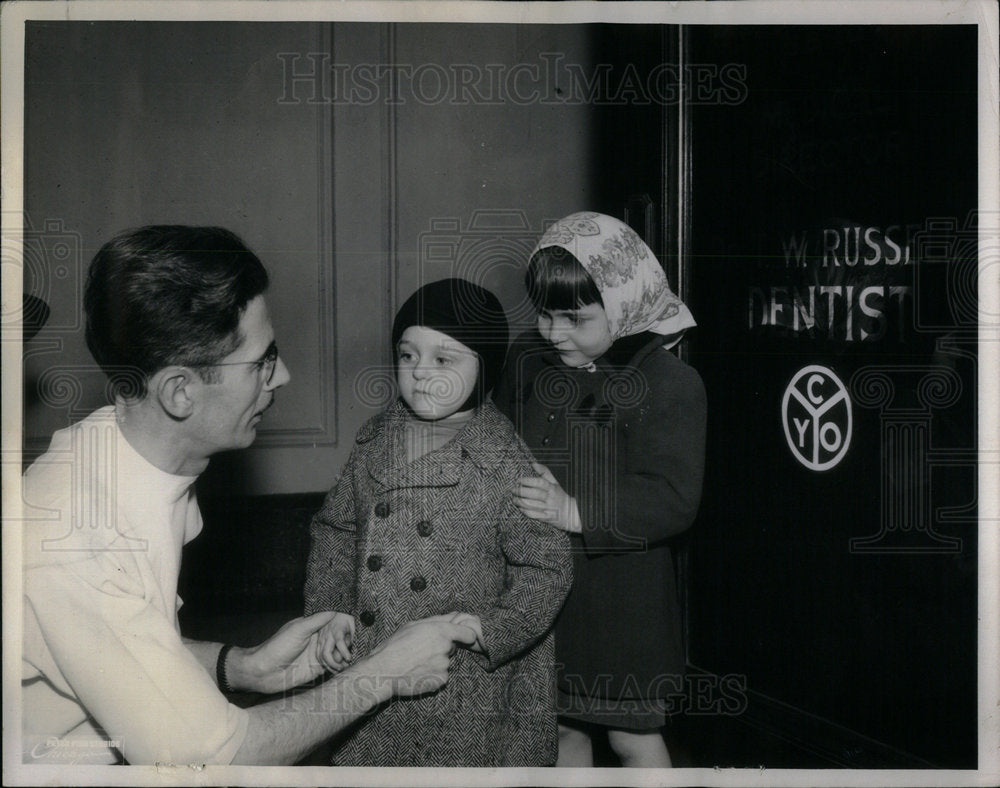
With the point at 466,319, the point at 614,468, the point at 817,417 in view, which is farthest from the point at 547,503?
the point at 817,417

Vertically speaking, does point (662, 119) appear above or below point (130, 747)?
above

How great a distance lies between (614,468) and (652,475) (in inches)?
1.9

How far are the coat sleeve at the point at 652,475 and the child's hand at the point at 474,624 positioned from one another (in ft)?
0.50

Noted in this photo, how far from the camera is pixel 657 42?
3.31 ft

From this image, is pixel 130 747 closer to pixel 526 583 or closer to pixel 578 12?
pixel 526 583

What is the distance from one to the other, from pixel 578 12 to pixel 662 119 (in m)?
0.17

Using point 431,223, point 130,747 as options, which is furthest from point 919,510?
point 130,747

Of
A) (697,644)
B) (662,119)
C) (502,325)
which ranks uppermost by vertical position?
(662,119)

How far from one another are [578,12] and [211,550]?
79 centimetres

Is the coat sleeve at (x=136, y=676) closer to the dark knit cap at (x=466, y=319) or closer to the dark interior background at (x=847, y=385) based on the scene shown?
the dark knit cap at (x=466, y=319)

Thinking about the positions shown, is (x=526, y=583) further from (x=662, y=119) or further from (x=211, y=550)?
(x=662, y=119)

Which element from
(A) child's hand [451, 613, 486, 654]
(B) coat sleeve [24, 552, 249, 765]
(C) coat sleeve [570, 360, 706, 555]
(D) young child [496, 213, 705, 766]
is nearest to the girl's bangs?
(D) young child [496, 213, 705, 766]

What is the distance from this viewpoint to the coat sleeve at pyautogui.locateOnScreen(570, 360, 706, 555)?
3.16ft

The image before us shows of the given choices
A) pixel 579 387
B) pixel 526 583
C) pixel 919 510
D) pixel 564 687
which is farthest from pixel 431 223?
pixel 919 510
